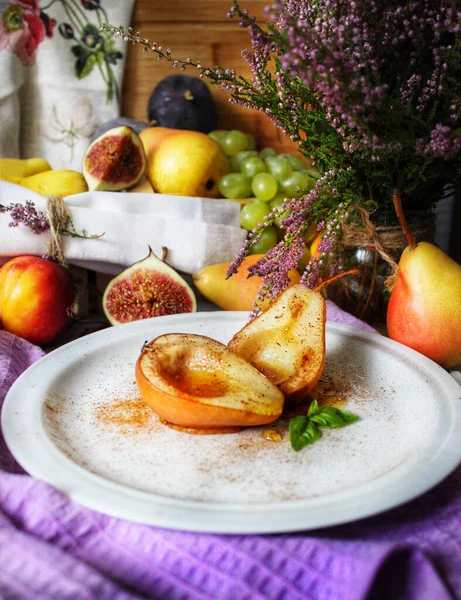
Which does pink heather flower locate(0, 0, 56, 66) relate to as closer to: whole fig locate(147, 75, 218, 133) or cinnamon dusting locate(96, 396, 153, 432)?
whole fig locate(147, 75, 218, 133)

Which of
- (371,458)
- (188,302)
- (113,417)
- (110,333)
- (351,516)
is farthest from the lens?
(188,302)

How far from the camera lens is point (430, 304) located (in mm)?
1170

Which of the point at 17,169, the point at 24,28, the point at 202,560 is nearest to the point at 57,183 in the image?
the point at 17,169

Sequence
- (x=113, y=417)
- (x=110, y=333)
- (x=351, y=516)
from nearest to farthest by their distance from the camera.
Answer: (x=351, y=516) → (x=113, y=417) → (x=110, y=333)

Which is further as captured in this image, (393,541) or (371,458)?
(371,458)

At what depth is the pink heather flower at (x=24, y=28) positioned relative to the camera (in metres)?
2.10

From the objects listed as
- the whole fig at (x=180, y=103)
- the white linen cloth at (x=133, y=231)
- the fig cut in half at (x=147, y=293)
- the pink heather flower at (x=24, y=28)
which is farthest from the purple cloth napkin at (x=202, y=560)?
the pink heather flower at (x=24, y=28)

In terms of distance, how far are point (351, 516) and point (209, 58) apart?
6.12 feet

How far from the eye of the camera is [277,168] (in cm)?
175

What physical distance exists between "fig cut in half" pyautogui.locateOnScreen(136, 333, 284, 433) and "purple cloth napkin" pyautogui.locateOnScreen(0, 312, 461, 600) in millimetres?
173

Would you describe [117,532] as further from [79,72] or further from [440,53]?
[79,72]

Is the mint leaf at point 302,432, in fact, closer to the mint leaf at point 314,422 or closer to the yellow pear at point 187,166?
the mint leaf at point 314,422

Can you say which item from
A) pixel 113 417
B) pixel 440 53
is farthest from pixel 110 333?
pixel 440 53

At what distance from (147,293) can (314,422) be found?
70cm
